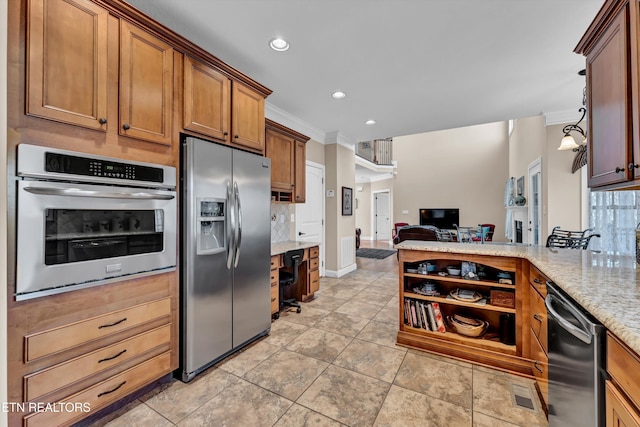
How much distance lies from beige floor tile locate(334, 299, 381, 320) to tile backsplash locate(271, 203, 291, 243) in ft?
4.36

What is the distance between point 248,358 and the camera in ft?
7.54

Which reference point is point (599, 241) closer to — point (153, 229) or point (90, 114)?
point (153, 229)

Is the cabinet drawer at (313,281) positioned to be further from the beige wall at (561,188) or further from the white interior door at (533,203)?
the white interior door at (533,203)

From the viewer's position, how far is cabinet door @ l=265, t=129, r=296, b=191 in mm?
3424

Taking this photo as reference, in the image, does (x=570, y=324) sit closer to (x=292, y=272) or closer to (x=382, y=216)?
(x=292, y=272)

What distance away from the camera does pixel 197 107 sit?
205cm

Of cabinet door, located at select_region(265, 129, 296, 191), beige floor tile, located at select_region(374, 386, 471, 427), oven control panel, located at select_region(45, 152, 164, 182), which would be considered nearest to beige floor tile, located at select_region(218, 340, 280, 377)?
beige floor tile, located at select_region(374, 386, 471, 427)

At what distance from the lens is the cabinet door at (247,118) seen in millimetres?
2361

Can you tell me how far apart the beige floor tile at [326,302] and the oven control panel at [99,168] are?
2484 mm

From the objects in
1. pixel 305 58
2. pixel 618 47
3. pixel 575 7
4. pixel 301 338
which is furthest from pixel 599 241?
pixel 305 58

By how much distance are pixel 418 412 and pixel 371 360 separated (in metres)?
0.62

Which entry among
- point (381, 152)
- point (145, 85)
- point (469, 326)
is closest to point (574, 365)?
point (469, 326)

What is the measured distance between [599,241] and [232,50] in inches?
202

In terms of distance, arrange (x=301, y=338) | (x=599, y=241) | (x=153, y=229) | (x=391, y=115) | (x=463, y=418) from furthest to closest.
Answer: (x=391, y=115) < (x=599, y=241) < (x=301, y=338) < (x=153, y=229) < (x=463, y=418)
